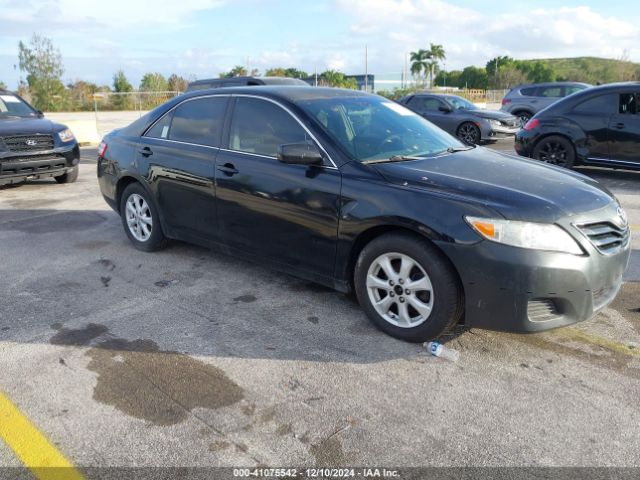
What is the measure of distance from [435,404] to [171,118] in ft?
11.9

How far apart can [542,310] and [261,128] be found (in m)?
2.46

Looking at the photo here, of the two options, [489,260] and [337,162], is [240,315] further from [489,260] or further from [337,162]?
[489,260]

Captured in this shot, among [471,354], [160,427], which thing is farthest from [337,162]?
[160,427]

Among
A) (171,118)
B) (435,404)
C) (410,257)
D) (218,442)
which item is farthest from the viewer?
(171,118)

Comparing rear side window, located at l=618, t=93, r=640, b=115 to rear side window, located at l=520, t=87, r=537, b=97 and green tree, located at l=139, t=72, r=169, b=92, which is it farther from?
green tree, located at l=139, t=72, r=169, b=92

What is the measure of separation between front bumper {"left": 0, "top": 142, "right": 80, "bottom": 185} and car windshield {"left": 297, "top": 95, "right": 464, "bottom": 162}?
6.22m

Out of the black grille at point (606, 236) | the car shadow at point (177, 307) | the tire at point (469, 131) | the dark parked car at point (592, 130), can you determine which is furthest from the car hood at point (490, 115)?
the black grille at point (606, 236)

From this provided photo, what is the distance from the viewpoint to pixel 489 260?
3168 millimetres

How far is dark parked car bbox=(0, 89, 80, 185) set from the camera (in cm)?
862

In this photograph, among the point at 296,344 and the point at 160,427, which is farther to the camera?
the point at 296,344

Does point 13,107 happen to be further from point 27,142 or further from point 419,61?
point 419,61

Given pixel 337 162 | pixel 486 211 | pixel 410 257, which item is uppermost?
pixel 337 162

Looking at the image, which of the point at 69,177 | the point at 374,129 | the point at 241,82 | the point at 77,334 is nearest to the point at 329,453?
the point at 77,334

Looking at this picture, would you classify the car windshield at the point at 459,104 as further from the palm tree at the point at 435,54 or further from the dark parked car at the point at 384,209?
the palm tree at the point at 435,54
